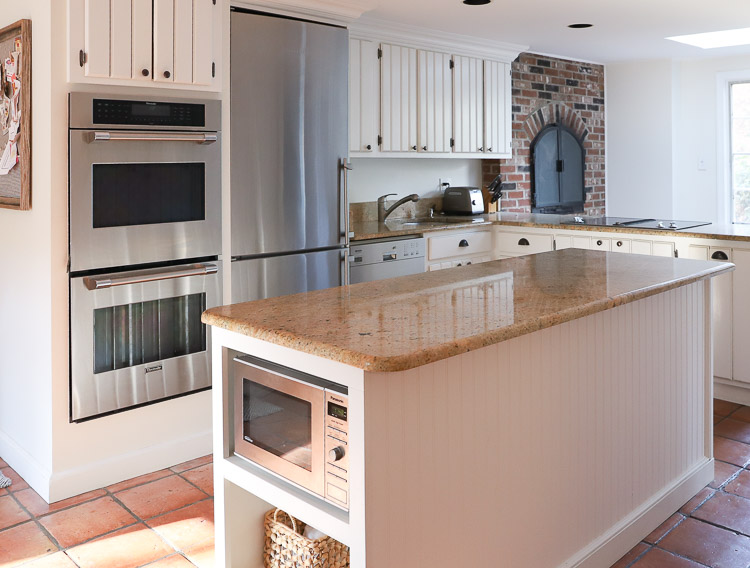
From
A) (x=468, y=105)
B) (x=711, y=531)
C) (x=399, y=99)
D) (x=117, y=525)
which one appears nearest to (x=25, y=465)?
(x=117, y=525)

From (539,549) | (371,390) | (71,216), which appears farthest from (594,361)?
(71,216)

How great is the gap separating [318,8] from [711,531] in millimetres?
3052

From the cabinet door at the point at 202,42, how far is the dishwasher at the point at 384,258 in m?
1.39

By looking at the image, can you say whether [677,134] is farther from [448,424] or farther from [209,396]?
[448,424]

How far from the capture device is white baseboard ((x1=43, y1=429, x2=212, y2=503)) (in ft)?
9.83

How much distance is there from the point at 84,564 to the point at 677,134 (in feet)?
21.3

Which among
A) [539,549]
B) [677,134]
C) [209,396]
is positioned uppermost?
[677,134]

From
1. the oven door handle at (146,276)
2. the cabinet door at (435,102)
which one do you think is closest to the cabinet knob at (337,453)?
the oven door handle at (146,276)

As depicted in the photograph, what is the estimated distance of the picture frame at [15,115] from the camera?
2.93m

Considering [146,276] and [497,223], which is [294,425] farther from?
[497,223]

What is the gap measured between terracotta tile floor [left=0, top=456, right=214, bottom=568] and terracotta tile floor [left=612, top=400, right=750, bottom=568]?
155 centimetres

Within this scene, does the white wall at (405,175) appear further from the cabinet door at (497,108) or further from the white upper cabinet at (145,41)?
the white upper cabinet at (145,41)

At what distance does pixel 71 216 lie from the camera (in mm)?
2875

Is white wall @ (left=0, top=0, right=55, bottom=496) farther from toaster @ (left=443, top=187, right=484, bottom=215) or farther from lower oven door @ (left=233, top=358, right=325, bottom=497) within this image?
toaster @ (left=443, top=187, right=484, bottom=215)
